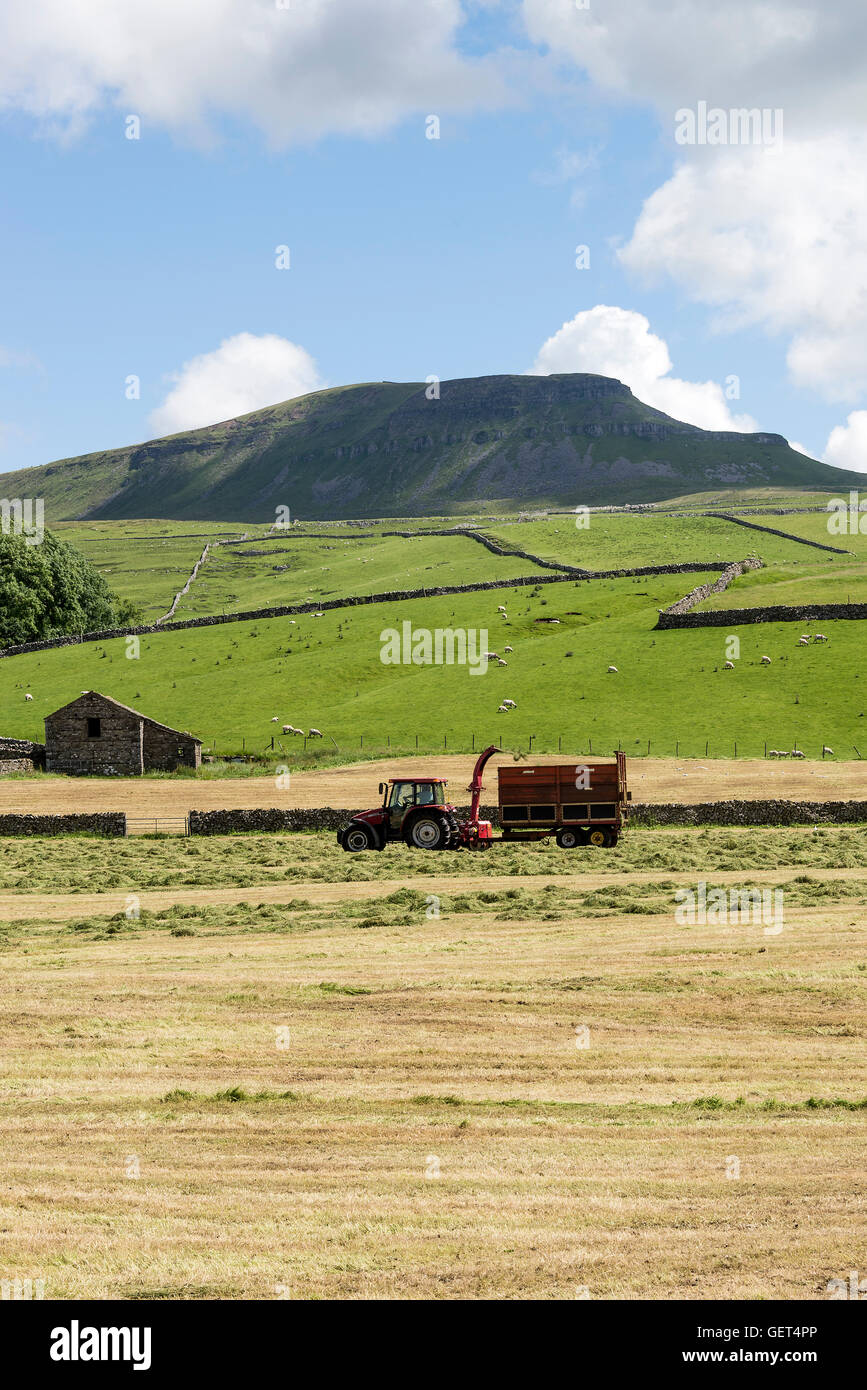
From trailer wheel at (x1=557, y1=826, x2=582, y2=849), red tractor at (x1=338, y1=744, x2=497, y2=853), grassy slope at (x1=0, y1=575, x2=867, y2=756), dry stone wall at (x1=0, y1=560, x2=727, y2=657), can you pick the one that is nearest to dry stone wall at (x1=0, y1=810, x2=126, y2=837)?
red tractor at (x1=338, y1=744, x2=497, y2=853)

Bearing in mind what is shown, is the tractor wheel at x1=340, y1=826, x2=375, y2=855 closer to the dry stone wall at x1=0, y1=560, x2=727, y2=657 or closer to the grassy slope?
the grassy slope

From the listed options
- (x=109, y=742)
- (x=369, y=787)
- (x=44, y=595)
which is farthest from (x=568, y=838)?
(x=44, y=595)

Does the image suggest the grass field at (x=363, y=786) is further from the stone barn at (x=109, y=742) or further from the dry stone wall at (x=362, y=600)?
the dry stone wall at (x=362, y=600)

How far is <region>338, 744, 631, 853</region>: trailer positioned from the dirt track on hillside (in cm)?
1289

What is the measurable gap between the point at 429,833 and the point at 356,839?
2642 millimetres

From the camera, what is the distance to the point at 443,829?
127 ft

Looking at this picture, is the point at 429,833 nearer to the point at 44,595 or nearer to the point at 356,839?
the point at 356,839

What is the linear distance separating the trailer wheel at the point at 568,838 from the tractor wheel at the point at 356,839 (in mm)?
6417

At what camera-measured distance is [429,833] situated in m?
39.0

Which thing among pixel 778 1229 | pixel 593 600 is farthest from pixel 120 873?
pixel 593 600

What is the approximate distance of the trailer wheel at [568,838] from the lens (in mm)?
40219
